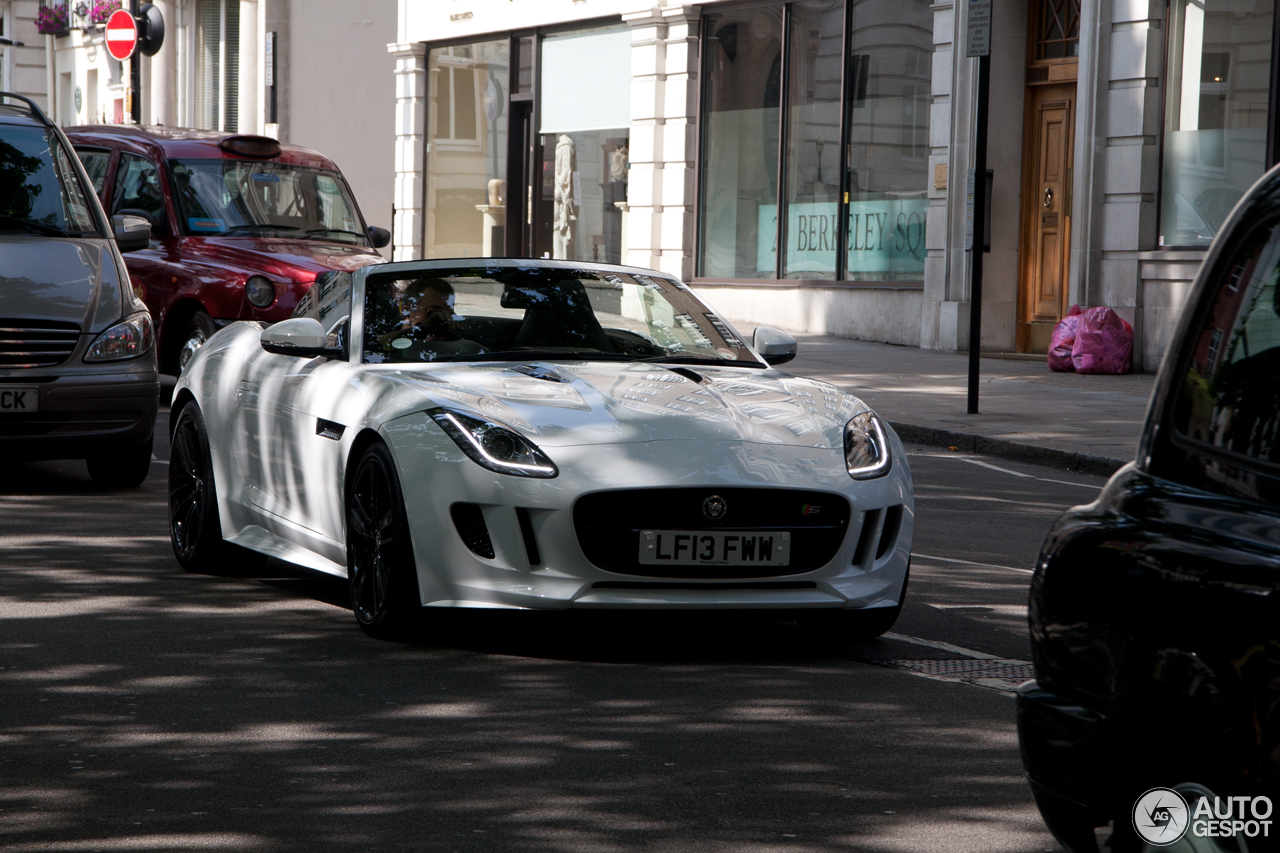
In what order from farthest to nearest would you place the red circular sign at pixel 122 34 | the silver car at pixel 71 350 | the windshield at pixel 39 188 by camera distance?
the red circular sign at pixel 122 34, the windshield at pixel 39 188, the silver car at pixel 71 350

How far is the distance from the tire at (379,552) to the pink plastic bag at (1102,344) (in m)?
12.6

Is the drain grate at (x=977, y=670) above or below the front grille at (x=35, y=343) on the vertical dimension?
below

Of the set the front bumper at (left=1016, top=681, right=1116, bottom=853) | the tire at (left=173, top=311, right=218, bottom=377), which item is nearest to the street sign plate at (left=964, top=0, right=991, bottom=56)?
the tire at (left=173, top=311, right=218, bottom=377)

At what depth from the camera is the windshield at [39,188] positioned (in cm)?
1030

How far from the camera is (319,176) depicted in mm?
15156

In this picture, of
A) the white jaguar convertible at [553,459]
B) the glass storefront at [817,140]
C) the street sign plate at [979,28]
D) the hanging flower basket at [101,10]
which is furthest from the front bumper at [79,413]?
the hanging flower basket at [101,10]

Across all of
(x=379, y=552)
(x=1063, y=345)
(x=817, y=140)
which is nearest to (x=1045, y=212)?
(x=1063, y=345)

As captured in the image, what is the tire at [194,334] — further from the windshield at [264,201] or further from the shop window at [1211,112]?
the shop window at [1211,112]

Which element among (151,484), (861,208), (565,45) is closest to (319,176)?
(151,484)

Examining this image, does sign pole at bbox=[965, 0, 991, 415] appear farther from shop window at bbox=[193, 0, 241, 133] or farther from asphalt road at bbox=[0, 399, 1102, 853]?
shop window at bbox=[193, 0, 241, 133]

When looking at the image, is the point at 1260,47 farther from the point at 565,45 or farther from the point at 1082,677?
the point at 1082,677

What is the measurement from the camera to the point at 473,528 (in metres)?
5.71

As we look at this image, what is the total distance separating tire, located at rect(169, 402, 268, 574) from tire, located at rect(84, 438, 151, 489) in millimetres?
2018

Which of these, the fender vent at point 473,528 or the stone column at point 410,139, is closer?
the fender vent at point 473,528
